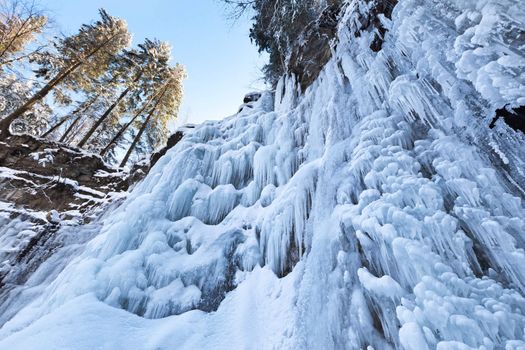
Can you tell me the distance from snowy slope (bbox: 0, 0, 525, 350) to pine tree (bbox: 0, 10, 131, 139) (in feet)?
35.1

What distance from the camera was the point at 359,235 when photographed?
9.05 feet

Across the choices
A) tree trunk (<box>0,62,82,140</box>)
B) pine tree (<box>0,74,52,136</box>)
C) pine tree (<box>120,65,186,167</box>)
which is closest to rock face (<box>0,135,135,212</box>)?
tree trunk (<box>0,62,82,140</box>)

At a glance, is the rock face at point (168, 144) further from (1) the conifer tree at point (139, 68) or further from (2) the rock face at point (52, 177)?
(1) the conifer tree at point (139, 68)

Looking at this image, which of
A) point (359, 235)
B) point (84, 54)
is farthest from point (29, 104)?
point (359, 235)

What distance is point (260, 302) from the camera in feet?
11.3

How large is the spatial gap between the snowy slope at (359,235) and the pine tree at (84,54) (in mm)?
10689

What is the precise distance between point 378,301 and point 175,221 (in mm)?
3682

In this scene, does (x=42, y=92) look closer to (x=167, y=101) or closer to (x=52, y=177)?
(x=52, y=177)

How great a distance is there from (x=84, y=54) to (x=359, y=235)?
49.2ft

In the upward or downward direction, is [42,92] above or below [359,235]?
above

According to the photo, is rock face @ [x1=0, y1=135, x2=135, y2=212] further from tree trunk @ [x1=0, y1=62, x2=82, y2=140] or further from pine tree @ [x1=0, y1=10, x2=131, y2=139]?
pine tree @ [x1=0, y1=10, x2=131, y2=139]

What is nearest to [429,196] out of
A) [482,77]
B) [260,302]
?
[482,77]

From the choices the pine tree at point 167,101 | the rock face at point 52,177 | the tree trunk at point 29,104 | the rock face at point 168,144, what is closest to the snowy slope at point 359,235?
the rock face at point 52,177

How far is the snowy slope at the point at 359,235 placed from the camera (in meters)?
2.04
